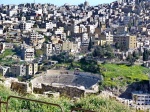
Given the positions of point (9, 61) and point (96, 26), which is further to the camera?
point (96, 26)

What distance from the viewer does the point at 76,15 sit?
69.2 meters

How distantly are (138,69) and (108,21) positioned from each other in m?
32.4

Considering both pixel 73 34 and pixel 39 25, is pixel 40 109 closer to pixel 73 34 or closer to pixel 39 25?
pixel 73 34

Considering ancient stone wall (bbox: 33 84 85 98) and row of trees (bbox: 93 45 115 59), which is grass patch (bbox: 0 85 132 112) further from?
row of trees (bbox: 93 45 115 59)

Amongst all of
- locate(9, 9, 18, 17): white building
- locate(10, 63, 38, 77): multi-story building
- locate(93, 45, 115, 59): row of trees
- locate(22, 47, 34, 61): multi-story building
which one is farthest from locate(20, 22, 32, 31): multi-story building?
locate(10, 63, 38, 77): multi-story building

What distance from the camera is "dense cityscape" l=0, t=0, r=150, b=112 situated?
92.5 feet

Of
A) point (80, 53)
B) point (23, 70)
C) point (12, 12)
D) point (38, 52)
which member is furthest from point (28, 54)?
point (12, 12)

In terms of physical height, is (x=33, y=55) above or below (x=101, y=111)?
below

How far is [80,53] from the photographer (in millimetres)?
41906

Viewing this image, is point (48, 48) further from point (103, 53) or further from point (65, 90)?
point (65, 90)

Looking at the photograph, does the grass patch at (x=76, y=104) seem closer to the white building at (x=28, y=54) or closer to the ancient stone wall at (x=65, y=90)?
the ancient stone wall at (x=65, y=90)

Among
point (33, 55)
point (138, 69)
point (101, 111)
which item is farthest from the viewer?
point (33, 55)

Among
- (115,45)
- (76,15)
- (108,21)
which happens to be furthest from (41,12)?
(115,45)

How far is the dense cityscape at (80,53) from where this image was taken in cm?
2820
